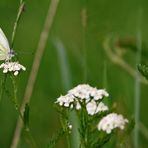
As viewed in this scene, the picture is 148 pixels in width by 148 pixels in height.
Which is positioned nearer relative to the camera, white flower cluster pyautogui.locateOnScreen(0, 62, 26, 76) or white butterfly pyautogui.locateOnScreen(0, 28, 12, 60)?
white flower cluster pyautogui.locateOnScreen(0, 62, 26, 76)

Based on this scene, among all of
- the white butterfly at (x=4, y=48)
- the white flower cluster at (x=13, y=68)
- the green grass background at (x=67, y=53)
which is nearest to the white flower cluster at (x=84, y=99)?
the white flower cluster at (x=13, y=68)

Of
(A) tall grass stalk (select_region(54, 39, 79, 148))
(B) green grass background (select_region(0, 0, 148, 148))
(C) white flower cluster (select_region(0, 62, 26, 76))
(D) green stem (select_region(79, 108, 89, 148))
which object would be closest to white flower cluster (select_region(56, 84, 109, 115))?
(D) green stem (select_region(79, 108, 89, 148))

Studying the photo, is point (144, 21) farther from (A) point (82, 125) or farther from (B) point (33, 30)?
(A) point (82, 125)

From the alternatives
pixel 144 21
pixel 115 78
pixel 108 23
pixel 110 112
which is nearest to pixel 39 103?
pixel 115 78

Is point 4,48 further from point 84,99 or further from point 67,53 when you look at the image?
point 67,53

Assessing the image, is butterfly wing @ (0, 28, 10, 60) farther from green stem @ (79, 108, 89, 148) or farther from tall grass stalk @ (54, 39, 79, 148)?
tall grass stalk @ (54, 39, 79, 148)

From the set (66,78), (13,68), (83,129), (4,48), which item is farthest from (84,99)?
(66,78)

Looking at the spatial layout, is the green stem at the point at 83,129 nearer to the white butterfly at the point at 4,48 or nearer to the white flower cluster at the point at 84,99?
the white flower cluster at the point at 84,99
